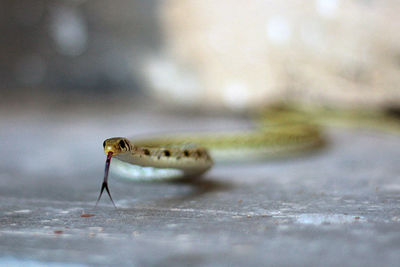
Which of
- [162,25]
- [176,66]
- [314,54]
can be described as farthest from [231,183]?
[162,25]

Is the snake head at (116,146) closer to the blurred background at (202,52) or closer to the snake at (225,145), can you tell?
the snake at (225,145)

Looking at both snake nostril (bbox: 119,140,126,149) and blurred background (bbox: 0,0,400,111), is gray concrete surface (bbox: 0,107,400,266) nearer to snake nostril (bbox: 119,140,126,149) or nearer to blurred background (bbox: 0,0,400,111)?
snake nostril (bbox: 119,140,126,149)

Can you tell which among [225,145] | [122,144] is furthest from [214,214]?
[225,145]

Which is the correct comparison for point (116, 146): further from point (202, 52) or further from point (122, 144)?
point (202, 52)

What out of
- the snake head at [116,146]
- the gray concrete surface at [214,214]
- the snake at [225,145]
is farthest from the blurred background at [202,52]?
the snake head at [116,146]

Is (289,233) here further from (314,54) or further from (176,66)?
(176,66)
